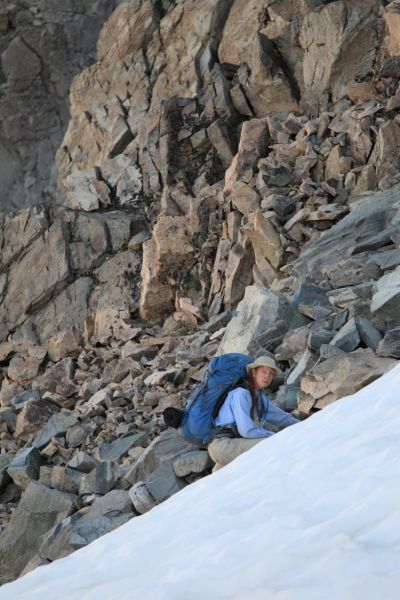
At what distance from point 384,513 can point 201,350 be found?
36.9 ft

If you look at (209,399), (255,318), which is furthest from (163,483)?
(255,318)

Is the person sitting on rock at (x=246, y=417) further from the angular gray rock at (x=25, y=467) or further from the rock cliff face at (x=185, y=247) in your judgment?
the angular gray rock at (x=25, y=467)

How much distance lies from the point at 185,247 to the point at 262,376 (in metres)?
12.7

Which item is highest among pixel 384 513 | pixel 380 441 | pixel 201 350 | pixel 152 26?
pixel 152 26

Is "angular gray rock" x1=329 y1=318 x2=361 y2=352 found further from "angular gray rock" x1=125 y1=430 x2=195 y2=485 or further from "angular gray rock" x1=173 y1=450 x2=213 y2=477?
"angular gray rock" x1=125 y1=430 x2=195 y2=485

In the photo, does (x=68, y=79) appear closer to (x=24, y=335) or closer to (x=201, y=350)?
(x=24, y=335)

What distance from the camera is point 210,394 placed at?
7.87 meters

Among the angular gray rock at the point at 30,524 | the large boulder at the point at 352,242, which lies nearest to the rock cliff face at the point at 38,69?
the large boulder at the point at 352,242

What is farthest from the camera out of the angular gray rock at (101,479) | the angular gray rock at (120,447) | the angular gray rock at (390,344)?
the angular gray rock at (120,447)

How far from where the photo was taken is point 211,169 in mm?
23500

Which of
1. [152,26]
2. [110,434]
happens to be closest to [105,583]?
[110,434]

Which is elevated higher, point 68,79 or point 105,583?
point 68,79

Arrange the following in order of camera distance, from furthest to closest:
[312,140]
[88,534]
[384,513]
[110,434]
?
1. [312,140]
2. [110,434]
3. [88,534]
4. [384,513]

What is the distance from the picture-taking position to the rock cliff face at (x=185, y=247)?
10.2 meters
